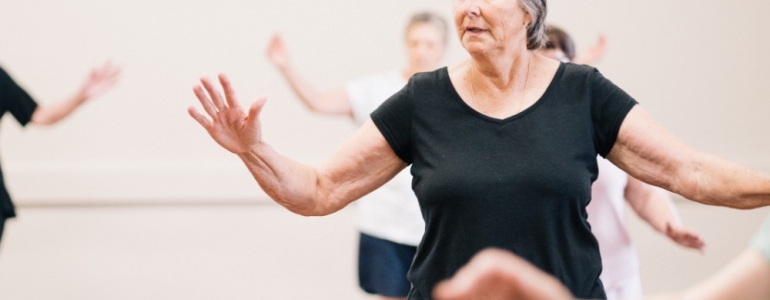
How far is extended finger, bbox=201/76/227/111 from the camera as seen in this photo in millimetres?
1812

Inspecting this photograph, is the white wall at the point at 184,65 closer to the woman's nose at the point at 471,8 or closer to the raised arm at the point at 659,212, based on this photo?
the raised arm at the point at 659,212

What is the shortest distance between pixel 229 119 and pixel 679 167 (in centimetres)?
82

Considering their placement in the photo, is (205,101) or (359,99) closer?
(205,101)

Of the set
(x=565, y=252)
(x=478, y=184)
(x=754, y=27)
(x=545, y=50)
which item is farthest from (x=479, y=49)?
(x=754, y=27)

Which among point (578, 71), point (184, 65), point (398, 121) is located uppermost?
point (578, 71)

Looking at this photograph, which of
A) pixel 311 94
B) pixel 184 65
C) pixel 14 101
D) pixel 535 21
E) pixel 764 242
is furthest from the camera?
pixel 184 65

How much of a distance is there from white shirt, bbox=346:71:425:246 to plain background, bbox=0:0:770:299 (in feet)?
4.12

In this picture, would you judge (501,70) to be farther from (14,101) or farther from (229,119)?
(14,101)

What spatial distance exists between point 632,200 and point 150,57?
268 centimetres

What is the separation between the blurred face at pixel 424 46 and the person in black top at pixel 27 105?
108 cm

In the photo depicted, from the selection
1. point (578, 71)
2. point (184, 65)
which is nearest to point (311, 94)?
point (184, 65)

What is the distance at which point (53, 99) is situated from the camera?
4895 mm

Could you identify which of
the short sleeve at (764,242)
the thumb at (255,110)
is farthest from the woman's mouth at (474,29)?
the short sleeve at (764,242)

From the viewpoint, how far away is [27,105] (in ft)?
11.5
